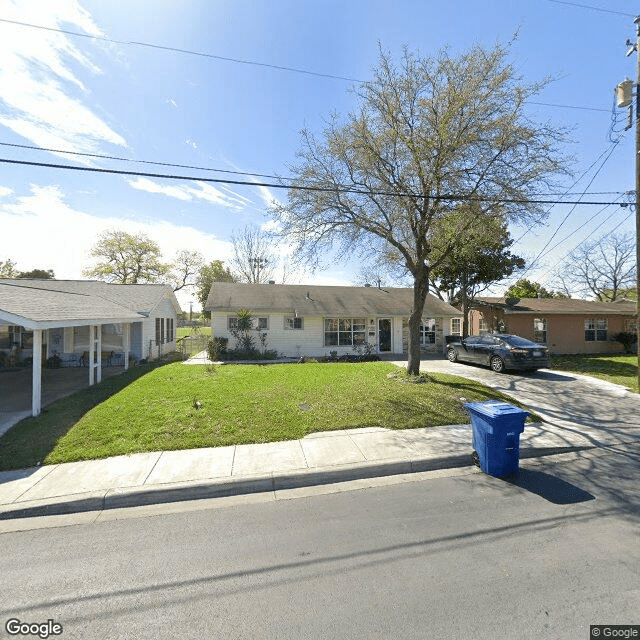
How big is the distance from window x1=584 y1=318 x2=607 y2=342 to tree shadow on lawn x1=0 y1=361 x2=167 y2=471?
25.1m

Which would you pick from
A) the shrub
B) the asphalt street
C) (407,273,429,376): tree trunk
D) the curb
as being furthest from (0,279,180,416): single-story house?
(407,273,429,376): tree trunk

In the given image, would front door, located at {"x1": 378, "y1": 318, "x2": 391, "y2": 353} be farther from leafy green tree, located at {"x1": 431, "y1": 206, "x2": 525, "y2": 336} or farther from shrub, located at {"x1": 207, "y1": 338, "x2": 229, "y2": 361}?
shrub, located at {"x1": 207, "y1": 338, "x2": 229, "y2": 361}

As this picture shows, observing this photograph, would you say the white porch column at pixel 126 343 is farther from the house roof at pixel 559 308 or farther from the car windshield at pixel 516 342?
the house roof at pixel 559 308

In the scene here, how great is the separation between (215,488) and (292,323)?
47.0 ft

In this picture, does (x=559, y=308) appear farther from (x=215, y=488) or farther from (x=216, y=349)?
(x=215, y=488)

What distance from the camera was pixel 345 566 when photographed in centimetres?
318

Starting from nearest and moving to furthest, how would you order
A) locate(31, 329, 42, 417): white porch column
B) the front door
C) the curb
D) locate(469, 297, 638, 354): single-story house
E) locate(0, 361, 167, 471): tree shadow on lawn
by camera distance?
1. the curb
2. locate(0, 361, 167, 471): tree shadow on lawn
3. locate(31, 329, 42, 417): white porch column
4. locate(469, 297, 638, 354): single-story house
5. the front door

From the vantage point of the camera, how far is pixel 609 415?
823cm

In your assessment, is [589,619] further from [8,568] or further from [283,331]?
[283,331]

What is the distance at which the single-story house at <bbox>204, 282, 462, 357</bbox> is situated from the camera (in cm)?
1844

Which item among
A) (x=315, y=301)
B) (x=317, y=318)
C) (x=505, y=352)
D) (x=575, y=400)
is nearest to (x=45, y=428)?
(x=575, y=400)

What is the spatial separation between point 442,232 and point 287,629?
11456 millimetres

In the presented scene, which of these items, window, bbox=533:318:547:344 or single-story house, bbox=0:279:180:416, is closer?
single-story house, bbox=0:279:180:416

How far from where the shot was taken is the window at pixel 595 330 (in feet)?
68.9
